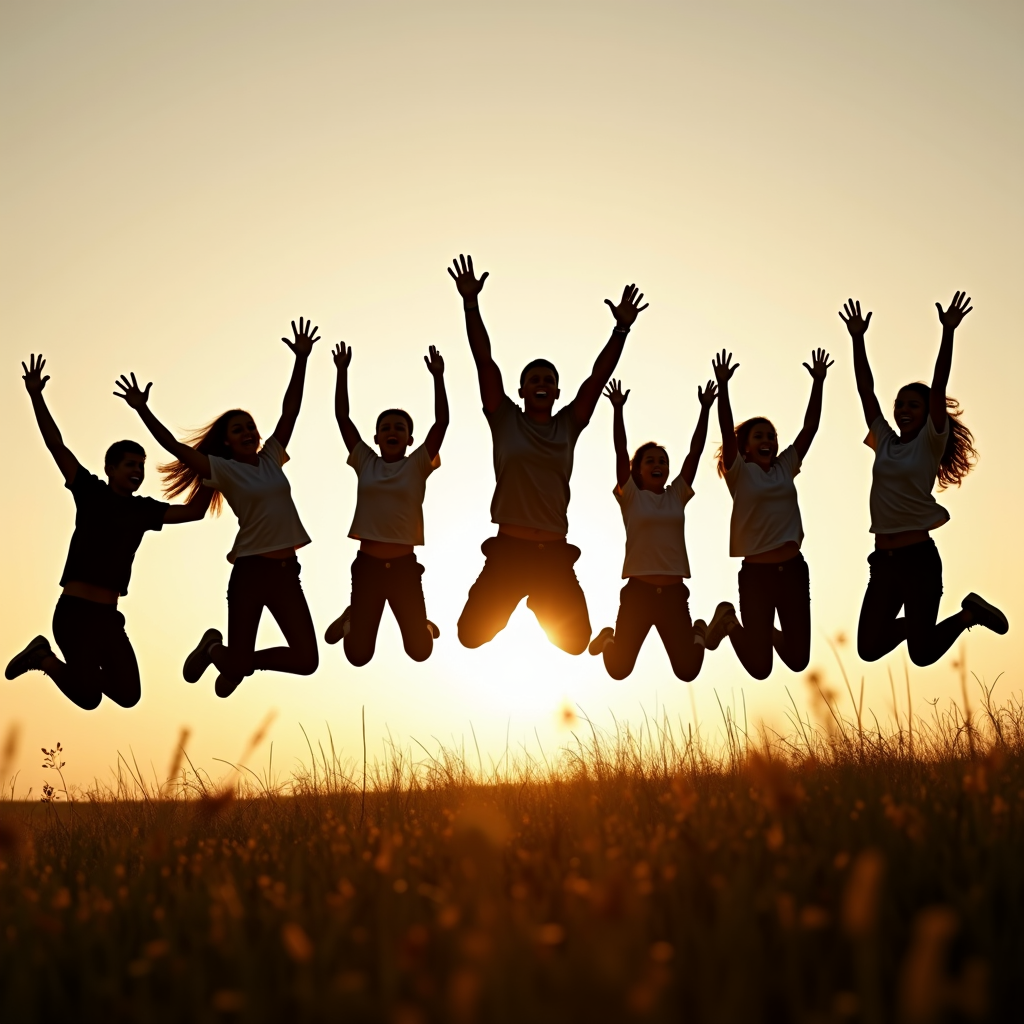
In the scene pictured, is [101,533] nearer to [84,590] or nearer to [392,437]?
[84,590]

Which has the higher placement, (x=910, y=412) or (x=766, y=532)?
(x=910, y=412)

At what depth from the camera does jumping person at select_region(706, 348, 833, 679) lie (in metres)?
10.7

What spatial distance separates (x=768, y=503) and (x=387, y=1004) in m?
8.74

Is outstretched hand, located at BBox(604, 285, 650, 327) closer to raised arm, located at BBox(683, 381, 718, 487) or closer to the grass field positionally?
raised arm, located at BBox(683, 381, 718, 487)

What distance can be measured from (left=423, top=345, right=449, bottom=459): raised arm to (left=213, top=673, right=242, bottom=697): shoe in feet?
9.24

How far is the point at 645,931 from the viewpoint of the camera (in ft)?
10.3

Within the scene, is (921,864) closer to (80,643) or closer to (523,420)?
(523,420)

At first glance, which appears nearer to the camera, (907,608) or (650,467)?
(907,608)

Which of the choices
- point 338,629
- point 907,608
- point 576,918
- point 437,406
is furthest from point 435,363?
point 576,918

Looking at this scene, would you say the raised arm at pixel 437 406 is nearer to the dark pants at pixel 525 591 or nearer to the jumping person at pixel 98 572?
the dark pants at pixel 525 591

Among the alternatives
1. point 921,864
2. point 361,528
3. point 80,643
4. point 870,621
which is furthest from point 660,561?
point 921,864

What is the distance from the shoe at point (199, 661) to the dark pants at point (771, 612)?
5.20m

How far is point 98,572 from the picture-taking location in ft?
32.4

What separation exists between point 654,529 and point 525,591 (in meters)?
1.78
